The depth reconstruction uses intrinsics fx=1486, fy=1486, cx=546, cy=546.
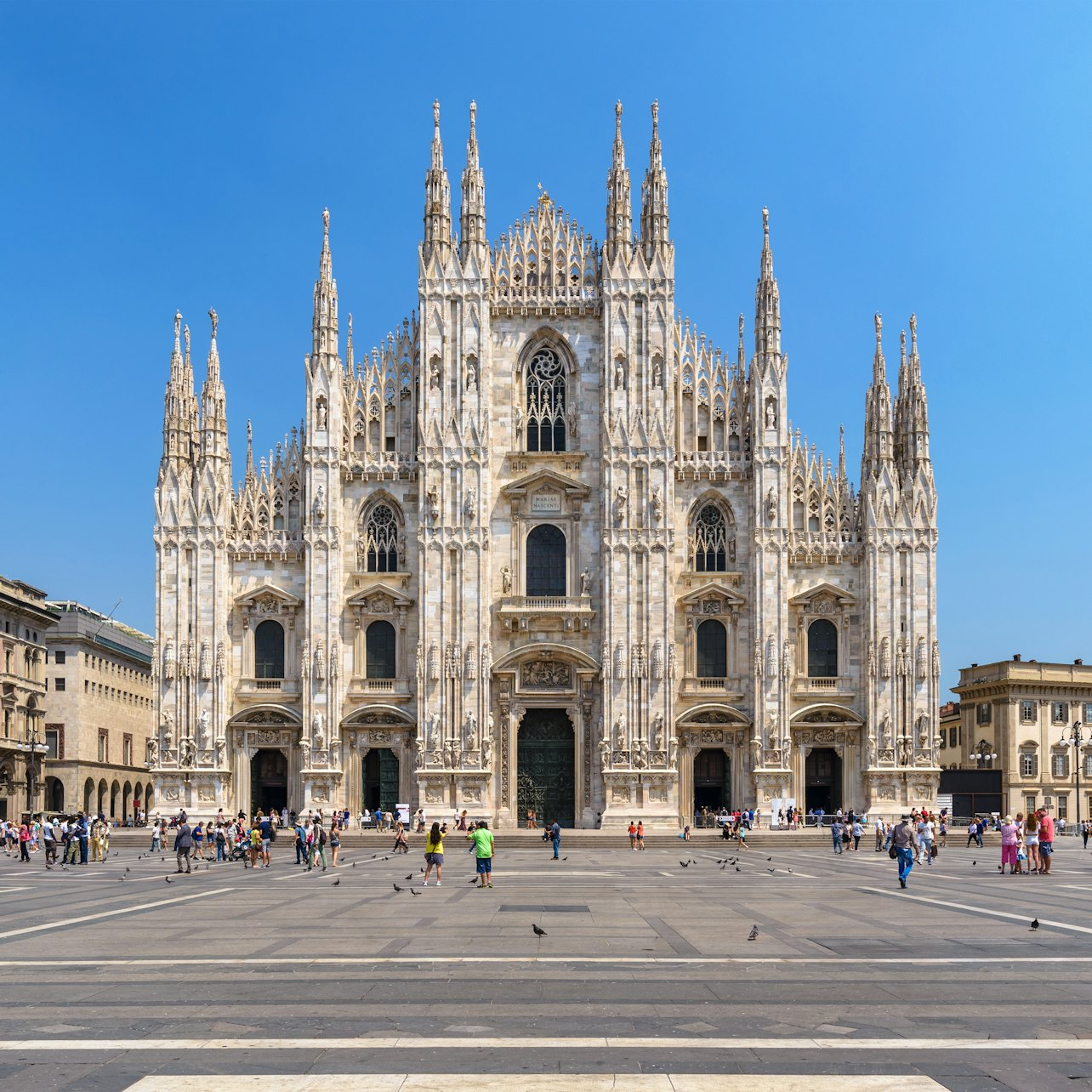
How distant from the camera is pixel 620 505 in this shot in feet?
202

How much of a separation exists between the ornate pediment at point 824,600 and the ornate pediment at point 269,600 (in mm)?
20903

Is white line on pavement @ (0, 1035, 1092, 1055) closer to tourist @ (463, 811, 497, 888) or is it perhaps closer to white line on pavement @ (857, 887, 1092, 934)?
white line on pavement @ (857, 887, 1092, 934)

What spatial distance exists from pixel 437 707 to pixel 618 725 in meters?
7.47

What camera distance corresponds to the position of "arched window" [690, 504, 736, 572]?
207ft

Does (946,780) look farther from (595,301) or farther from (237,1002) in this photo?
(237,1002)

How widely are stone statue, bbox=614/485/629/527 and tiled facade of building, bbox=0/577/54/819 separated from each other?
3428 cm

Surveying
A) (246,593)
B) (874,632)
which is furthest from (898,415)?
(246,593)

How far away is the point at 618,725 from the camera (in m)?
60.9

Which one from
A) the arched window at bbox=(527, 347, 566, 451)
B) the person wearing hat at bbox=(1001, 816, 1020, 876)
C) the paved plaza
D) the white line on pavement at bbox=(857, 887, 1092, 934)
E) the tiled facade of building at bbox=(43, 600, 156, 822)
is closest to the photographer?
the paved plaza

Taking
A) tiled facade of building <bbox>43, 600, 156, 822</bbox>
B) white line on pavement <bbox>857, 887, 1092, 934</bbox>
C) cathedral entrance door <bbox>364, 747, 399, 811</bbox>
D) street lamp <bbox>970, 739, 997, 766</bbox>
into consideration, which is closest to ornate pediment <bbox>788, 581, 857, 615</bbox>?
cathedral entrance door <bbox>364, 747, 399, 811</bbox>

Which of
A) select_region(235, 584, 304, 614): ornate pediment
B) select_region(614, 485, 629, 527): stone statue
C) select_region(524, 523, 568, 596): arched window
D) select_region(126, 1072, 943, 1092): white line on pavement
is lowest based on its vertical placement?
select_region(126, 1072, 943, 1092): white line on pavement

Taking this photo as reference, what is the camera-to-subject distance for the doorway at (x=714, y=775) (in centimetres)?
6238

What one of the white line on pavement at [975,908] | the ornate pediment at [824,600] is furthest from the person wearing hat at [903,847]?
the ornate pediment at [824,600]

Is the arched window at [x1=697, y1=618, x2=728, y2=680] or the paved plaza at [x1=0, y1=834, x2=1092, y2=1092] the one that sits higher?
the arched window at [x1=697, y1=618, x2=728, y2=680]
